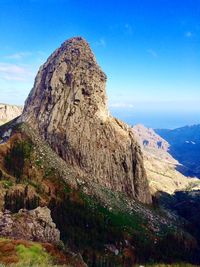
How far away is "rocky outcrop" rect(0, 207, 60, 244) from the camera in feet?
419

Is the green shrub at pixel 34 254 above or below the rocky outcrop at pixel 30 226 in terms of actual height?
below

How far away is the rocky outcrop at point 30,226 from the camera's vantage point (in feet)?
419

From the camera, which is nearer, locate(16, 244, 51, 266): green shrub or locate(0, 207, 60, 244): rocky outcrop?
locate(16, 244, 51, 266): green shrub

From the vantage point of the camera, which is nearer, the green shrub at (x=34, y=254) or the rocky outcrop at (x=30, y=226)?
the green shrub at (x=34, y=254)

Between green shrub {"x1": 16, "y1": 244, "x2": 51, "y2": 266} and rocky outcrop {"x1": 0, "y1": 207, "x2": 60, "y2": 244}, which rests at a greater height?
rocky outcrop {"x1": 0, "y1": 207, "x2": 60, "y2": 244}

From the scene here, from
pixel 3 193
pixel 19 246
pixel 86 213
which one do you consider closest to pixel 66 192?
pixel 86 213

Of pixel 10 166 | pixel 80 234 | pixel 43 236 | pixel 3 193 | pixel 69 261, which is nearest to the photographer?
pixel 69 261

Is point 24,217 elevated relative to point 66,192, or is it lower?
lower

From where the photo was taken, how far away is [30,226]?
134250 mm

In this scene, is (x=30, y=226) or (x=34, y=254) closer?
(x=34, y=254)

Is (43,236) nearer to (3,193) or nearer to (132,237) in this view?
(3,193)

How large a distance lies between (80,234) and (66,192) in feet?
94.4

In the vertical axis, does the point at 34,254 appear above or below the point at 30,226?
below

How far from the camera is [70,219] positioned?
18438 cm
